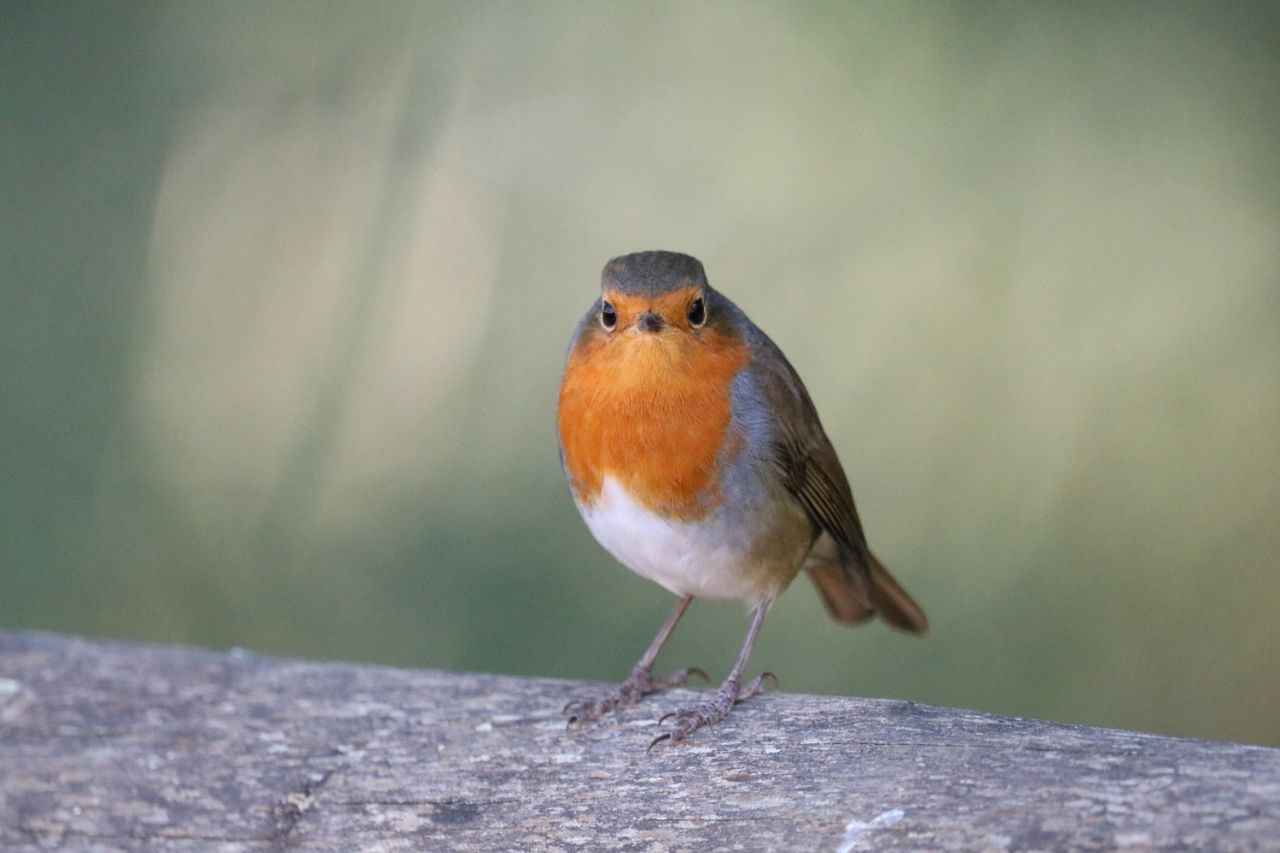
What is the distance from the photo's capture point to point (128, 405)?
5148 millimetres

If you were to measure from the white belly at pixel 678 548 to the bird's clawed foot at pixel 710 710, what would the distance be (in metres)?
0.24

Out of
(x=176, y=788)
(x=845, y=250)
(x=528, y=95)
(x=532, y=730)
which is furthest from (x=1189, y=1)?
(x=176, y=788)

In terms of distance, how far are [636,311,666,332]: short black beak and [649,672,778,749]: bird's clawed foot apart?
2.56ft


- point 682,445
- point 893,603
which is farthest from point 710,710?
point 893,603

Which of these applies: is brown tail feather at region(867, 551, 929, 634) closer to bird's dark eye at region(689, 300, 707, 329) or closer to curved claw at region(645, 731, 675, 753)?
bird's dark eye at region(689, 300, 707, 329)

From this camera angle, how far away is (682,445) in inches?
119

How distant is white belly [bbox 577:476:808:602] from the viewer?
3.05 m

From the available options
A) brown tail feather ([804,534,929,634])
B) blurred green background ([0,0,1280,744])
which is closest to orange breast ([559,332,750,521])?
brown tail feather ([804,534,929,634])

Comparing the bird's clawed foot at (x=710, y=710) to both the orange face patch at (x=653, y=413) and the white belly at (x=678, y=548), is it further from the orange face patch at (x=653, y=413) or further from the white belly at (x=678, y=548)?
the orange face patch at (x=653, y=413)

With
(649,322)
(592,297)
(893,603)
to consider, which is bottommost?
(893,603)

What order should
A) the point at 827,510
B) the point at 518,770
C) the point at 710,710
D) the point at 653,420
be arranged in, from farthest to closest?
the point at 827,510 < the point at 653,420 < the point at 710,710 < the point at 518,770

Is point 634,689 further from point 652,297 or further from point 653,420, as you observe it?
point 652,297

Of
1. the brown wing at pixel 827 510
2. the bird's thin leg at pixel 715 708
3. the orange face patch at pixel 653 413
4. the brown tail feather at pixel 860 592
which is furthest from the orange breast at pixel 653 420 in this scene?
the brown tail feather at pixel 860 592

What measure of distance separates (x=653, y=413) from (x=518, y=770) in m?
0.80
